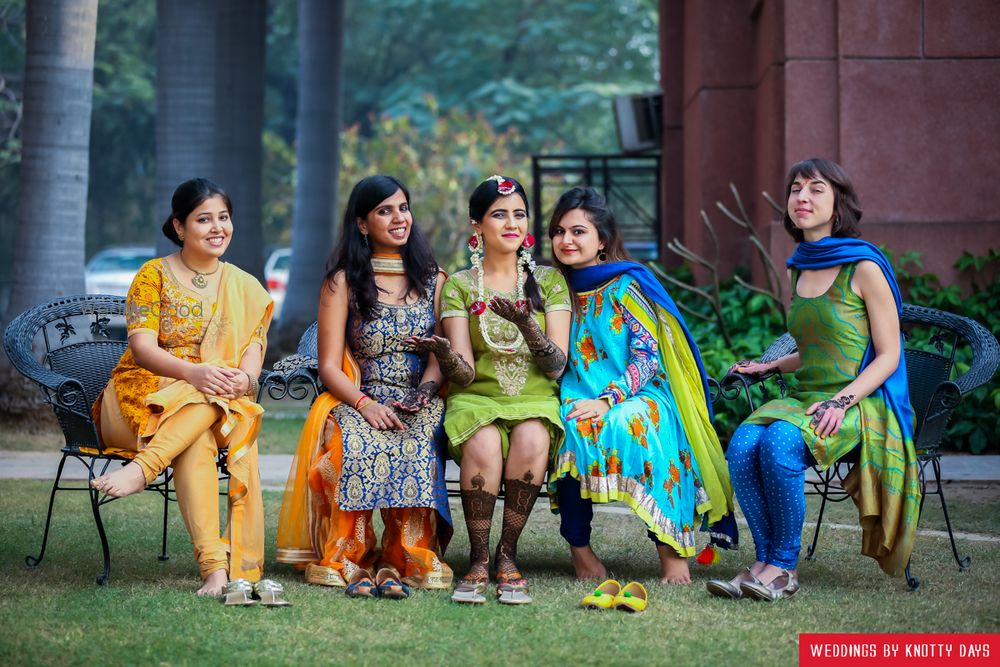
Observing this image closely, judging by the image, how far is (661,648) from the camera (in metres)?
3.81

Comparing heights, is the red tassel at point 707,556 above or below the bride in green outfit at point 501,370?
below

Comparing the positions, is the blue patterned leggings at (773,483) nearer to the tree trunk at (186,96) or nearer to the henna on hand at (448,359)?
the henna on hand at (448,359)

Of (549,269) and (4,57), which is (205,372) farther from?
(4,57)

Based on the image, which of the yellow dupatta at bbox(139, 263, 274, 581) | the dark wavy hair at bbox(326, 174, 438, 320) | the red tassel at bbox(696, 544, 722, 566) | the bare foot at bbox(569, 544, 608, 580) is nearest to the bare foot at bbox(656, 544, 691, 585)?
the red tassel at bbox(696, 544, 722, 566)

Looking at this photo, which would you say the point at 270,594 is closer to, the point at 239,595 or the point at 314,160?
the point at 239,595

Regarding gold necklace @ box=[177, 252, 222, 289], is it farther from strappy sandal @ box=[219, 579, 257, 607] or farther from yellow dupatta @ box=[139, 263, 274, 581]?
strappy sandal @ box=[219, 579, 257, 607]

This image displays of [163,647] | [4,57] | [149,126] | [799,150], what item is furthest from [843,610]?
[149,126]

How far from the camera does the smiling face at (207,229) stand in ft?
15.9

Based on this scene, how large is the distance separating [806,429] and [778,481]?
220mm

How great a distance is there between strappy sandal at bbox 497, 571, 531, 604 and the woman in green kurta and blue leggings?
0.70m

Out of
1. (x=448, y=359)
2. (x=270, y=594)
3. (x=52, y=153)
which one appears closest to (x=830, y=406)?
(x=448, y=359)

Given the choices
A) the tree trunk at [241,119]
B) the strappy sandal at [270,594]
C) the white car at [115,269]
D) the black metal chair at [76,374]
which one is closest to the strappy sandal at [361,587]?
the strappy sandal at [270,594]

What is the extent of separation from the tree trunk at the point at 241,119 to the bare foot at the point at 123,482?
900 centimetres

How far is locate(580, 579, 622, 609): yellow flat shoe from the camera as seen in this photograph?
170 inches
